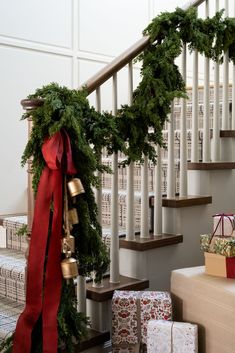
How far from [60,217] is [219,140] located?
4.24 ft

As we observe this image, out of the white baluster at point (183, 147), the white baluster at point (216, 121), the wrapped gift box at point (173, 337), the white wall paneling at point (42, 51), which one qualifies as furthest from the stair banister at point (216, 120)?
the white wall paneling at point (42, 51)

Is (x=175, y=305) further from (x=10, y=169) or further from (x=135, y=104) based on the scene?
(x=10, y=169)

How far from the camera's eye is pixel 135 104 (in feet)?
7.07

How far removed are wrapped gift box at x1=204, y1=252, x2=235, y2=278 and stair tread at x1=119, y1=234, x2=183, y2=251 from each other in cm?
35

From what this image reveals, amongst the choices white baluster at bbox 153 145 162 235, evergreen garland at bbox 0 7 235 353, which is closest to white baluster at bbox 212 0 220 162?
evergreen garland at bbox 0 7 235 353

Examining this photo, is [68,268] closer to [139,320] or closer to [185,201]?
[139,320]

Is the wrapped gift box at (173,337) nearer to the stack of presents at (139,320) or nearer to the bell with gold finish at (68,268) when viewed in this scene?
the stack of presents at (139,320)

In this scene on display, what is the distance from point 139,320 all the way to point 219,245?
45cm

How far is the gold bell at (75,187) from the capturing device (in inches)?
64.5

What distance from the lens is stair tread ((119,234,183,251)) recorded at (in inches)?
86.7

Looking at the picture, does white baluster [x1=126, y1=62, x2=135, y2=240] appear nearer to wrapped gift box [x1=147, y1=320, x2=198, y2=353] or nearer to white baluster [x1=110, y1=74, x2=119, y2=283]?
white baluster [x1=110, y1=74, x2=119, y2=283]

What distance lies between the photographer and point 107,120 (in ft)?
6.38

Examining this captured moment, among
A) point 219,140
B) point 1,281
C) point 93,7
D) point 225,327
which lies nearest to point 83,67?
point 93,7

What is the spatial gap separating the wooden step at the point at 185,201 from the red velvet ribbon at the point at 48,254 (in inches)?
32.7
